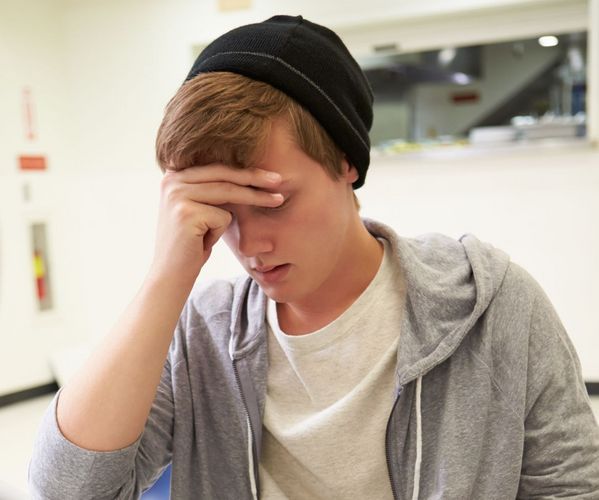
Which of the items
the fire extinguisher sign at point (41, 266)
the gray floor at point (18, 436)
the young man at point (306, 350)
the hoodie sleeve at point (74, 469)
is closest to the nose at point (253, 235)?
the young man at point (306, 350)

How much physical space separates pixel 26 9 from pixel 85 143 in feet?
3.03

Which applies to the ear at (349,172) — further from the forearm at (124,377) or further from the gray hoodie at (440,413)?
the forearm at (124,377)

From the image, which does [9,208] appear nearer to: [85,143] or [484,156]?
[85,143]

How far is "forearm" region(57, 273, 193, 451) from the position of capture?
0.89 metres

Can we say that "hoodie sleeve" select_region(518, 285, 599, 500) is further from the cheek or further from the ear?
the cheek

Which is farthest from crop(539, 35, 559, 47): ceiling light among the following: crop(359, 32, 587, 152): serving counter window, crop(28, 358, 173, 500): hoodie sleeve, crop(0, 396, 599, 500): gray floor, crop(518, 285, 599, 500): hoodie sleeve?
crop(28, 358, 173, 500): hoodie sleeve

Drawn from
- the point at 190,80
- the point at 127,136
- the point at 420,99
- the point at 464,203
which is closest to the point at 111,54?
the point at 127,136

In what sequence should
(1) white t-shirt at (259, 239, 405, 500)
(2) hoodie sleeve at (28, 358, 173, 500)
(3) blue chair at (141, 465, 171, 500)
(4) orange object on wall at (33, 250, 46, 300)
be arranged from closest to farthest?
(2) hoodie sleeve at (28, 358, 173, 500) < (1) white t-shirt at (259, 239, 405, 500) < (3) blue chair at (141, 465, 171, 500) < (4) orange object on wall at (33, 250, 46, 300)

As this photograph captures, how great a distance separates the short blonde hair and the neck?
20 centimetres

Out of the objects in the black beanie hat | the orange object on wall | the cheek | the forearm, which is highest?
the black beanie hat

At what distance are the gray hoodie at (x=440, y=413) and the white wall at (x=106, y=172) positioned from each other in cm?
273

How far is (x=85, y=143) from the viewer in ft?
14.9

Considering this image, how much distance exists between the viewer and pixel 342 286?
108 centimetres

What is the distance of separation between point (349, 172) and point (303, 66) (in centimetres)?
20
